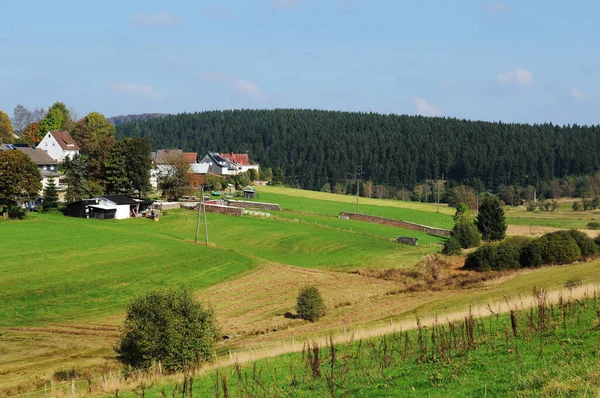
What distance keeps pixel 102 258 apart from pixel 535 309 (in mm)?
43640

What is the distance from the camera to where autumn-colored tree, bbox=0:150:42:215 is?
7512cm

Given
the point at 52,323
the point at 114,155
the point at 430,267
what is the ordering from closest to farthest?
the point at 52,323 → the point at 430,267 → the point at 114,155

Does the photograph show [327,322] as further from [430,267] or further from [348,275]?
[430,267]

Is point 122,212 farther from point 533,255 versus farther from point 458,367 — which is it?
point 458,367

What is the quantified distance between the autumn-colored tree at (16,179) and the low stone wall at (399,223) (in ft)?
159

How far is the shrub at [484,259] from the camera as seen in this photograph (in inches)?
2667

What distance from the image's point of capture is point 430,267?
2771 inches

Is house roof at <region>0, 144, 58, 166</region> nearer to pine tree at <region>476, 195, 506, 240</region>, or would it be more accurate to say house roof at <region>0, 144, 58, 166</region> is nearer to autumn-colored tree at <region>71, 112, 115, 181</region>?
autumn-colored tree at <region>71, 112, 115, 181</region>

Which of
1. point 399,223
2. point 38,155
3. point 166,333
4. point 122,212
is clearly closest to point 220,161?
point 38,155

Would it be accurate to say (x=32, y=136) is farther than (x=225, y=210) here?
Yes

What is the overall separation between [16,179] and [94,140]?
5603 cm

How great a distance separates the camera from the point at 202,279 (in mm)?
59312

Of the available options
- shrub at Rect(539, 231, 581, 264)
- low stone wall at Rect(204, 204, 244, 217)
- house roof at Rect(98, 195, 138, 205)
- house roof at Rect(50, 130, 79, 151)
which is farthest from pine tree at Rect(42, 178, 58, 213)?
shrub at Rect(539, 231, 581, 264)

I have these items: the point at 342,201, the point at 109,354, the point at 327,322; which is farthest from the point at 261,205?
the point at 109,354
